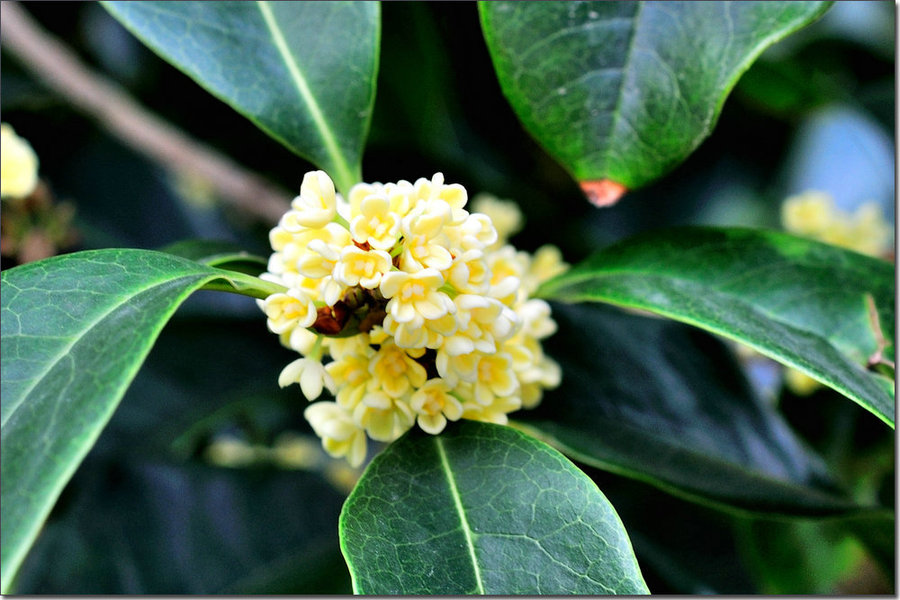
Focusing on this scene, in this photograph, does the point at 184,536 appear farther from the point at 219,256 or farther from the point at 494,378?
the point at 494,378

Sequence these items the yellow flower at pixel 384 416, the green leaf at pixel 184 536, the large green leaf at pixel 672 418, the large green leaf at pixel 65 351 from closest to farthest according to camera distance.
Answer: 1. the large green leaf at pixel 65 351
2. the yellow flower at pixel 384 416
3. the large green leaf at pixel 672 418
4. the green leaf at pixel 184 536

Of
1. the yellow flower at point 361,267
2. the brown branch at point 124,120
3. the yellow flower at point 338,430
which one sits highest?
the brown branch at point 124,120

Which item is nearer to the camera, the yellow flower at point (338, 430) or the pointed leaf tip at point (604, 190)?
the yellow flower at point (338, 430)

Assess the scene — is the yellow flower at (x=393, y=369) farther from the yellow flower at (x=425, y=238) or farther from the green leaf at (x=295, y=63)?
the green leaf at (x=295, y=63)

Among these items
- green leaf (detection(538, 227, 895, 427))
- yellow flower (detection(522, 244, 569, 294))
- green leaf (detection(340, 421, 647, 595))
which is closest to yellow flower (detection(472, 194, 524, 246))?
yellow flower (detection(522, 244, 569, 294))

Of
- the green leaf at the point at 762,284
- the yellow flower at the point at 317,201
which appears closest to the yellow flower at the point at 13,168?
the yellow flower at the point at 317,201

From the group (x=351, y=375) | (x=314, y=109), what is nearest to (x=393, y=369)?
(x=351, y=375)

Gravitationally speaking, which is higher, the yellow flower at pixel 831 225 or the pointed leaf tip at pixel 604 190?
the yellow flower at pixel 831 225
